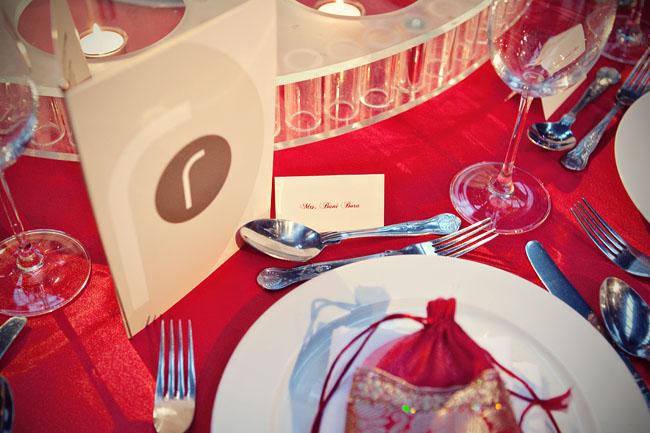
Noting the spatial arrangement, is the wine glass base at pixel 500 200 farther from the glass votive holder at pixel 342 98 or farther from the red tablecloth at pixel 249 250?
the glass votive holder at pixel 342 98

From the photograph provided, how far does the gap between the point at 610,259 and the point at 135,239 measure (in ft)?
1.89

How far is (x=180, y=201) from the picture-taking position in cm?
61

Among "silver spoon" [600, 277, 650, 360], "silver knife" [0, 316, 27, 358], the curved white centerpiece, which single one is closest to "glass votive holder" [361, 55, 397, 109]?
the curved white centerpiece

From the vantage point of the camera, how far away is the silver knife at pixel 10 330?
637 millimetres

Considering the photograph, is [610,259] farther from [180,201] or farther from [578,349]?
[180,201]

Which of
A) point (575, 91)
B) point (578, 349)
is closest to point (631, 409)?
point (578, 349)

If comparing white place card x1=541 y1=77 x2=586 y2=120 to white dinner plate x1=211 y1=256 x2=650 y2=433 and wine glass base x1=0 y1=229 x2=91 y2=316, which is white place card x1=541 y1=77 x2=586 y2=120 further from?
wine glass base x1=0 y1=229 x2=91 y2=316

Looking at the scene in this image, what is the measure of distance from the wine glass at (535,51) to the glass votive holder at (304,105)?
10.5 inches

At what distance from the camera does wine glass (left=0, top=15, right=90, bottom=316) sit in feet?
2.02

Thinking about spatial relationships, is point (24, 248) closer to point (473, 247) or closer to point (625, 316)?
point (473, 247)

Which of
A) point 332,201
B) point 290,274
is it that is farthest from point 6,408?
point 332,201

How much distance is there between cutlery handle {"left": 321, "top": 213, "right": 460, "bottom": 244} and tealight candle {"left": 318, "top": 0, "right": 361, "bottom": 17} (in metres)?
0.43

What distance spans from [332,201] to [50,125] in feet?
1.51

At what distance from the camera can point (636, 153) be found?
83cm
